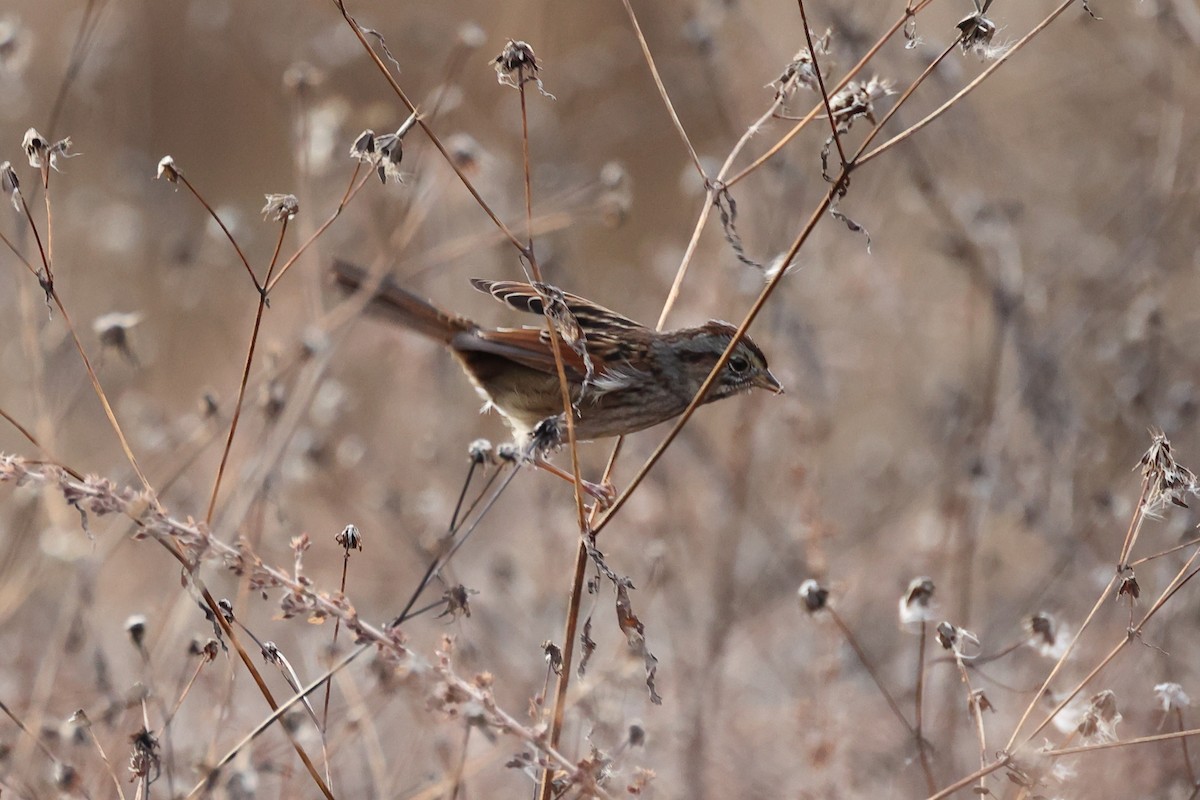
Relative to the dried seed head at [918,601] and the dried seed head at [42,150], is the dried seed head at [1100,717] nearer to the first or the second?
the dried seed head at [918,601]

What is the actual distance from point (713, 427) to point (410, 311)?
15.4ft

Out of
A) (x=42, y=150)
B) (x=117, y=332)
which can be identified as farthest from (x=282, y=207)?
(x=117, y=332)

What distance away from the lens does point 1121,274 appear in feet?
16.5

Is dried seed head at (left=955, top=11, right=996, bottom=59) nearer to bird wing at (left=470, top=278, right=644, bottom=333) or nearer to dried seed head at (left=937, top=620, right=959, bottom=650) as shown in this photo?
dried seed head at (left=937, top=620, right=959, bottom=650)

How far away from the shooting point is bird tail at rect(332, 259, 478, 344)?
12.3ft

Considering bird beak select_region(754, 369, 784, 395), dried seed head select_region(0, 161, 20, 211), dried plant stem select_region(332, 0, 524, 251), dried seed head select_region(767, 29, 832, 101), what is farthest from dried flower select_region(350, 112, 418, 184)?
bird beak select_region(754, 369, 784, 395)

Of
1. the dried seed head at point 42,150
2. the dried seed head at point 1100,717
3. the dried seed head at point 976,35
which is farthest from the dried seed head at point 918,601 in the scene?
the dried seed head at point 42,150

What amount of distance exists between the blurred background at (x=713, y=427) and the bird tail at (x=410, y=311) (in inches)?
7.0

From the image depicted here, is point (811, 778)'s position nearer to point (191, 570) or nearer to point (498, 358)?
point (498, 358)

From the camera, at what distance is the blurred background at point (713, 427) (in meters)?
3.52

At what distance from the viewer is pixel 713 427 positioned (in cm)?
844

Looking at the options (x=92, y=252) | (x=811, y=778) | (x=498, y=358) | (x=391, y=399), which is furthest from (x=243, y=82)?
(x=811, y=778)

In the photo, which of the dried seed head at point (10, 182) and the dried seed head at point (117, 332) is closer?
the dried seed head at point (10, 182)

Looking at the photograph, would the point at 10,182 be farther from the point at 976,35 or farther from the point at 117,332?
the point at 976,35
